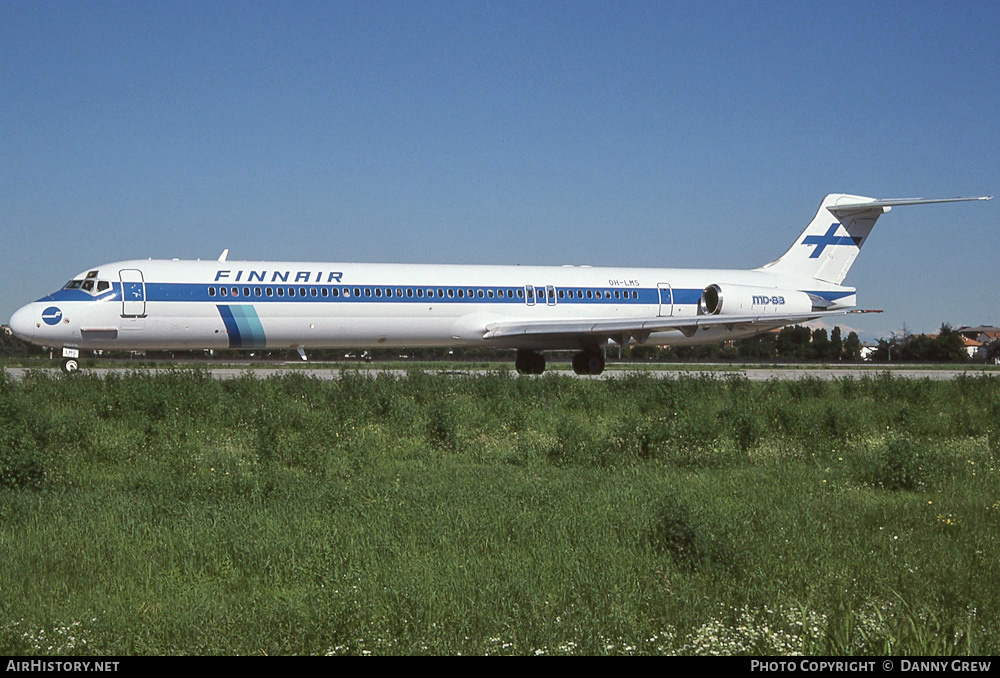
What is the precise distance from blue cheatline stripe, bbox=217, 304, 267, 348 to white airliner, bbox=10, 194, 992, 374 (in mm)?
31

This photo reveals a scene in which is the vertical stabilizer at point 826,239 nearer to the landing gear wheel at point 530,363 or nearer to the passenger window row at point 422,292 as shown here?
the passenger window row at point 422,292

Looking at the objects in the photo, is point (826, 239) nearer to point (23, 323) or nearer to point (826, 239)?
point (826, 239)

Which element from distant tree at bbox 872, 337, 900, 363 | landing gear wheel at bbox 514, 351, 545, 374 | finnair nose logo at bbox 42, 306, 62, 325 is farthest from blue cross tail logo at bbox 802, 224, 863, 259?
distant tree at bbox 872, 337, 900, 363

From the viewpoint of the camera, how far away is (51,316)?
24016 mm

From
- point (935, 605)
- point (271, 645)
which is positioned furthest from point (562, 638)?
point (935, 605)

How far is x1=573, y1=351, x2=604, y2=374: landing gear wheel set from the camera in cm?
3053

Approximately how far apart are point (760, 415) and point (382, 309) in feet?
45.4

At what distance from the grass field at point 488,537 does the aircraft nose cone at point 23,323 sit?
11.7 m

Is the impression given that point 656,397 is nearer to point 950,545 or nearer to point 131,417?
point 131,417

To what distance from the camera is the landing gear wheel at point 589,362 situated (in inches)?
1202

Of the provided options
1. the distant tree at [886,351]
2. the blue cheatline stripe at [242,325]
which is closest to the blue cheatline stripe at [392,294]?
the blue cheatline stripe at [242,325]

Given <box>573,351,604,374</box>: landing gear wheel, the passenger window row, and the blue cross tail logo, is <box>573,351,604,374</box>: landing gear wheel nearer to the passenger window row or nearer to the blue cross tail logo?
the passenger window row

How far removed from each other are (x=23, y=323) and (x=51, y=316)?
26.3 inches

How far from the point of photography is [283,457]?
36.0ft
